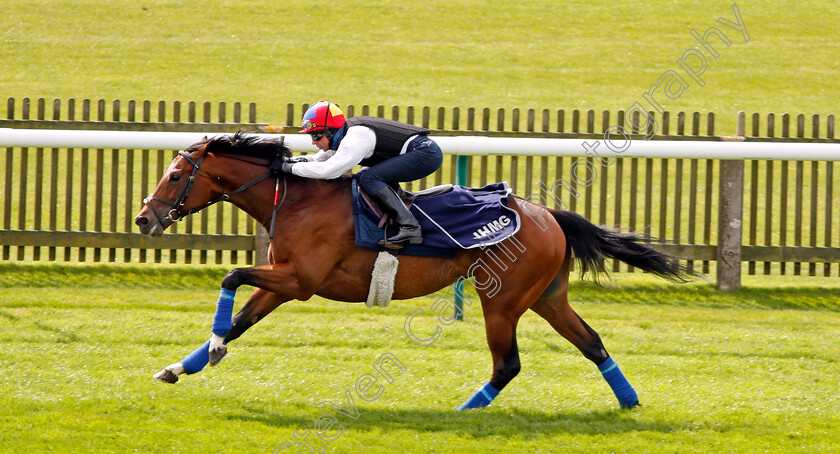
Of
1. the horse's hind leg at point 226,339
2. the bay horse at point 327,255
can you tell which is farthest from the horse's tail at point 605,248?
the horse's hind leg at point 226,339

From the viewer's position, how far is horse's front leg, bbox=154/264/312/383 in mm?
4965

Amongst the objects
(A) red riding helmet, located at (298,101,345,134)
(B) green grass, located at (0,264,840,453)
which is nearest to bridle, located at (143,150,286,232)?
(A) red riding helmet, located at (298,101,345,134)

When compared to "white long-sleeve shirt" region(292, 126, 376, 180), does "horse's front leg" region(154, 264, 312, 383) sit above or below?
below

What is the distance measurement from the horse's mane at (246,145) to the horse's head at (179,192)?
8cm

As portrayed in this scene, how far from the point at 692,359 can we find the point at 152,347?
11.4ft

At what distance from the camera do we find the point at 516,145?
6941 millimetres

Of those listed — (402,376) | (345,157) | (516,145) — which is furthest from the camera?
(516,145)

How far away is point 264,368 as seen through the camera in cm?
593

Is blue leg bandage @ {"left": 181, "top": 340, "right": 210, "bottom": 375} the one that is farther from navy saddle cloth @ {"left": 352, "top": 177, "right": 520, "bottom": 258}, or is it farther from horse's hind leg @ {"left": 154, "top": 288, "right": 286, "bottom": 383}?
navy saddle cloth @ {"left": 352, "top": 177, "right": 520, "bottom": 258}

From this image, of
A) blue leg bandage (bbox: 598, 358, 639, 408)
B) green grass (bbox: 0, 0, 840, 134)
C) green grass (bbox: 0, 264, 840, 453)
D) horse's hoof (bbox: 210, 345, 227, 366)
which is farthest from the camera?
green grass (bbox: 0, 0, 840, 134)

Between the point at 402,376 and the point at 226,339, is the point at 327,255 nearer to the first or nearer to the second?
the point at 226,339

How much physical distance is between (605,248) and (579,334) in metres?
0.57

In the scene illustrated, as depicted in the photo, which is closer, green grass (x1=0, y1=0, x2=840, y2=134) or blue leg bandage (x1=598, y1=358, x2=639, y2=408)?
blue leg bandage (x1=598, y1=358, x2=639, y2=408)

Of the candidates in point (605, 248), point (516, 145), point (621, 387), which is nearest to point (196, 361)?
point (621, 387)
